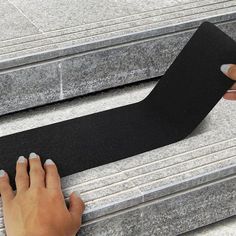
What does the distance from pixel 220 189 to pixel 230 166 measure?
10cm

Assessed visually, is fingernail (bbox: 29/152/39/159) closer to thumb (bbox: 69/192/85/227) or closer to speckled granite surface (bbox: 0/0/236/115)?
thumb (bbox: 69/192/85/227)

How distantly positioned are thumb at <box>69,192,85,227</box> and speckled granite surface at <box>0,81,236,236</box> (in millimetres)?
45

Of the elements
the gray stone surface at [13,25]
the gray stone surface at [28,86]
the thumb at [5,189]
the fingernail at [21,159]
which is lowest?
the gray stone surface at [28,86]

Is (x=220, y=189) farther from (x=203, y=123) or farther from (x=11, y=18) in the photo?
(x=11, y=18)

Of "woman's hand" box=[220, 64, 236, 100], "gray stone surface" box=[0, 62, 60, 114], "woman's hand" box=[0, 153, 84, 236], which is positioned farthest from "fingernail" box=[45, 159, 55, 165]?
"woman's hand" box=[220, 64, 236, 100]

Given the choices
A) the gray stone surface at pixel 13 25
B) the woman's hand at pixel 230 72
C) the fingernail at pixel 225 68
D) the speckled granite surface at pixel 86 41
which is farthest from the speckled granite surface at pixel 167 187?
the gray stone surface at pixel 13 25

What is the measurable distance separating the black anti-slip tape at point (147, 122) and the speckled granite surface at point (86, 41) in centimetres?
27

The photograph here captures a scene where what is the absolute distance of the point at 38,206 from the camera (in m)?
2.13

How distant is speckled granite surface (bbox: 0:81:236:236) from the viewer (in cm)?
231

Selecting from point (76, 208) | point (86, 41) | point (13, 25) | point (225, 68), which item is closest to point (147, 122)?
point (225, 68)

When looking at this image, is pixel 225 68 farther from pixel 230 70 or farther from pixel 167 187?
pixel 167 187

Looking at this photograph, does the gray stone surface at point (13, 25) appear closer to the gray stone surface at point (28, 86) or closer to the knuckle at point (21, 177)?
the gray stone surface at point (28, 86)

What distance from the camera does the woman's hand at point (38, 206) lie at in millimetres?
2098

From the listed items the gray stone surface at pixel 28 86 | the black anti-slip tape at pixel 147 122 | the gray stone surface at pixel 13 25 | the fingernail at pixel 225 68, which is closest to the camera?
the black anti-slip tape at pixel 147 122
